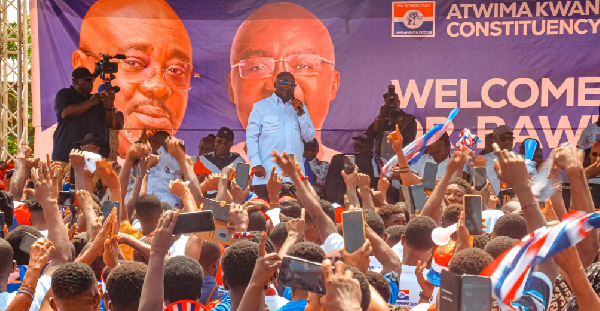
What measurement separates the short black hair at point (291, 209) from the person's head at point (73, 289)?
2.33 m

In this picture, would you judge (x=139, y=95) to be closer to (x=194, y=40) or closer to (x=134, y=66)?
(x=134, y=66)

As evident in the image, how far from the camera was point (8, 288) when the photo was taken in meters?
3.33

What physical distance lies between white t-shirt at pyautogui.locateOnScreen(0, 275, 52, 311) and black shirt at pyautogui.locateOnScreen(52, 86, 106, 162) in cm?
581

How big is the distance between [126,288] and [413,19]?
7.81 metres

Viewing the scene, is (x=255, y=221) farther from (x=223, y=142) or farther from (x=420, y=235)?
(x=223, y=142)

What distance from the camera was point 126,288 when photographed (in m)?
2.67

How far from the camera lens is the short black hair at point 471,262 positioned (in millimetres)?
2650

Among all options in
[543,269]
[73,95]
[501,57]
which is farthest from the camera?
[501,57]

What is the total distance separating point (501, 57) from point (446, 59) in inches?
29.3

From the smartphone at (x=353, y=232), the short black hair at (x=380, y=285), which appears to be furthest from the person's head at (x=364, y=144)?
the short black hair at (x=380, y=285)

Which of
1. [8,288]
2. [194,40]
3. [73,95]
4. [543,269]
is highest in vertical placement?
[194,40]

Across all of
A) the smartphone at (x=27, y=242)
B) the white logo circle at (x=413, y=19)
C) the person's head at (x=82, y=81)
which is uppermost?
the white logo circle at (x=413, y=19)

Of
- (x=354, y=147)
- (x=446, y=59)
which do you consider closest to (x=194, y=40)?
(x=354, y=147)

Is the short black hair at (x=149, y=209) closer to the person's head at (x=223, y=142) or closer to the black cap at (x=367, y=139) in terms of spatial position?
the person's head at (x=223, y=142)
